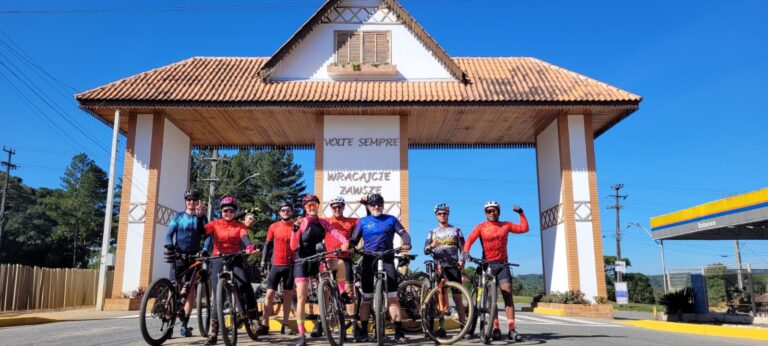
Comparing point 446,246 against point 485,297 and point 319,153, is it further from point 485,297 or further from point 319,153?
point 319,153

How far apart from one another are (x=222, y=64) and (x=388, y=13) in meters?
6.82

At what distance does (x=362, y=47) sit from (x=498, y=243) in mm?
12789

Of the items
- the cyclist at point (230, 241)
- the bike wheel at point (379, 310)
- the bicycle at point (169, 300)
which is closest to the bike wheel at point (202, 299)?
the bicycle at point (169, 300)


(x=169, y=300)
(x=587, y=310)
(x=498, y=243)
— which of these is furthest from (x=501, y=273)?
(x=587, y=310)

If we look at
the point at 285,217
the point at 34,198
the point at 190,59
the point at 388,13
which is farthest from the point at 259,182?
the point at 285,217

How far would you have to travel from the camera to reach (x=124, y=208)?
695 inches

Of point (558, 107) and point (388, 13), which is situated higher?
point (388, 13)

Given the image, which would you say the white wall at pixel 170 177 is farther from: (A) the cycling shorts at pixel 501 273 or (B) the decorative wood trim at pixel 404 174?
(A) the cycling shorts at pixel 501 273

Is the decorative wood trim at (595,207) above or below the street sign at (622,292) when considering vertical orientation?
above

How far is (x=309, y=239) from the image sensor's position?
716 cm

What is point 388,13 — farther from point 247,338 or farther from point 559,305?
point 247,338

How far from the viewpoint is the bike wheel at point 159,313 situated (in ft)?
20.8

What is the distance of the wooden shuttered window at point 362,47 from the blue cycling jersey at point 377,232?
41.1ft

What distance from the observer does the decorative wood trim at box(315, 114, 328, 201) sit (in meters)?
18.1
